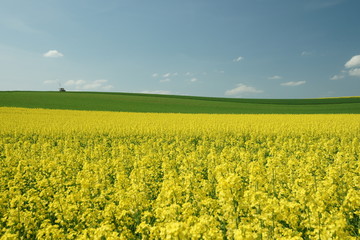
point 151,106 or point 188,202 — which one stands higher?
point 151,106

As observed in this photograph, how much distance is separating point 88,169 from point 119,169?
131 cm

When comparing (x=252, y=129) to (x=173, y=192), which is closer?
(x=173, y=192)

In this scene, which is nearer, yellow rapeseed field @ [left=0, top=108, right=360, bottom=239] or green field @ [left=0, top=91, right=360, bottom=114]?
yellow rapeseed field @ [left=0, top=108, right=360, bottom=239]

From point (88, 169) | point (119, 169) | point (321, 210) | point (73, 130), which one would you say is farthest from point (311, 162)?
point (73, 130)

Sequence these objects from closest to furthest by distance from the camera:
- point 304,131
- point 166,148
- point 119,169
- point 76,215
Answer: point 76,215 → point 119,169 → point 166,148 → point 304,131

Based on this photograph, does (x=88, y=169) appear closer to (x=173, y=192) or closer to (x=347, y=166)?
(x=173, y=192)

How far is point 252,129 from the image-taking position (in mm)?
21812

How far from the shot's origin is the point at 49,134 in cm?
2114

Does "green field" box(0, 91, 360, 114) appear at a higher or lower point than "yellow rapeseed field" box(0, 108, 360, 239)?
higher

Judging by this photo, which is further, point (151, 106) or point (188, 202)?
point (151, 106)

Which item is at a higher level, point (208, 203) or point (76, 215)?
point (208, 203)

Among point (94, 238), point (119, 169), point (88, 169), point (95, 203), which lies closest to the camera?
point (94, 238)

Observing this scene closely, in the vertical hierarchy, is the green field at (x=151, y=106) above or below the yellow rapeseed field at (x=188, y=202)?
above

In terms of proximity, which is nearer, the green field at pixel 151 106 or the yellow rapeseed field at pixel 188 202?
the yellow rapeseed field at pixel 188 202
